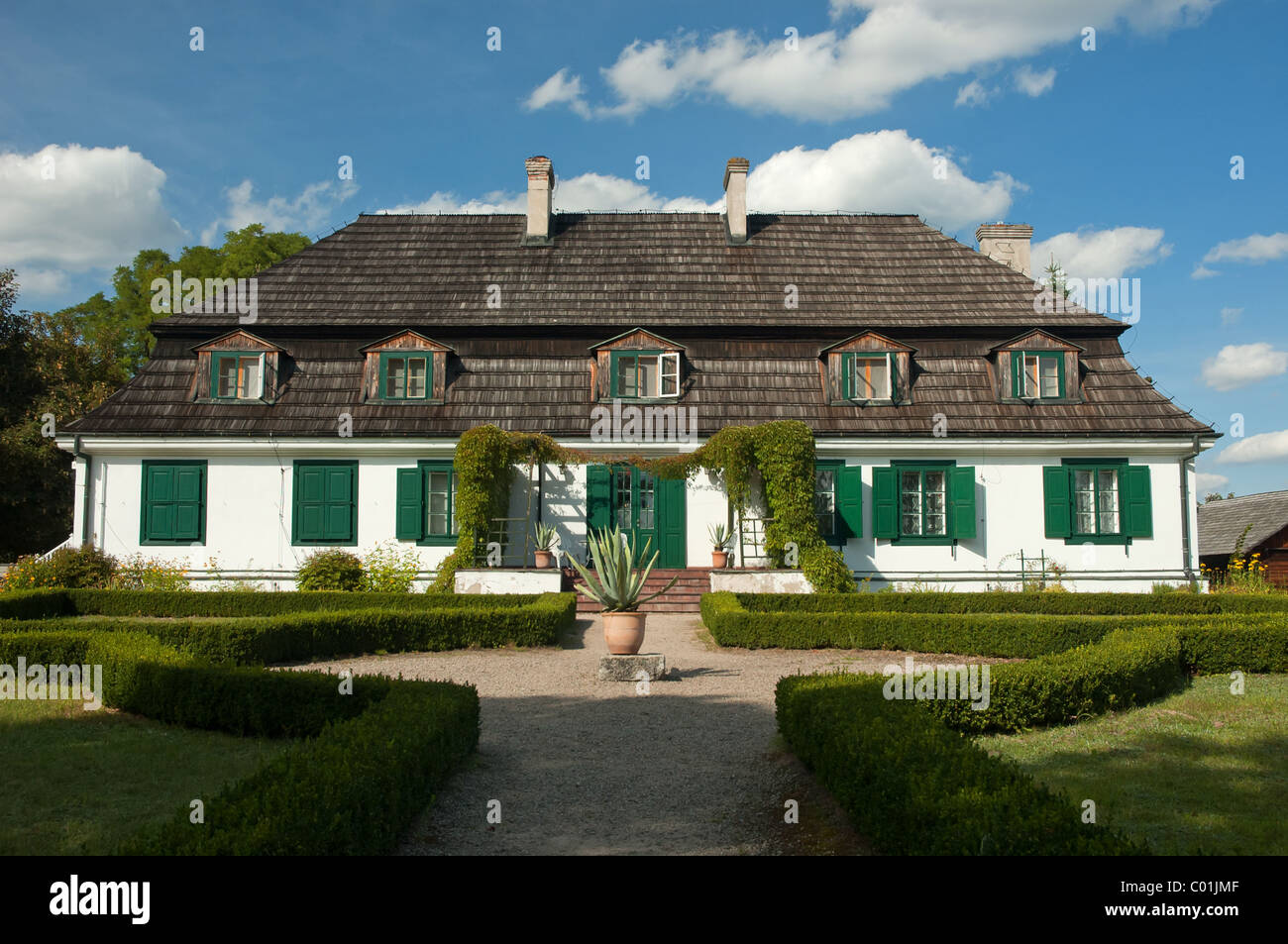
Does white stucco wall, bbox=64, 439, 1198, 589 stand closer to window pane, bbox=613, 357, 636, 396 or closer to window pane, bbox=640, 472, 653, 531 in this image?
window pane, bbox=640, 472, 653, 531

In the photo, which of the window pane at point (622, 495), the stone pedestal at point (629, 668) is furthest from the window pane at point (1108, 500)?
the stone pedestal at point (629, 668)

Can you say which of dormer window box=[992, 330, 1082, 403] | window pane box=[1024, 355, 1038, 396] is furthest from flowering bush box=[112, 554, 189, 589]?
window pane box=[1024, 355, 1038, 396]

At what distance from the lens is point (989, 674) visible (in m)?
8.16

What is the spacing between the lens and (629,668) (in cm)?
1078

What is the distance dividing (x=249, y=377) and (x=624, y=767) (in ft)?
52.1

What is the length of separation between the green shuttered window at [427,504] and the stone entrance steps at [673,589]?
3042mm

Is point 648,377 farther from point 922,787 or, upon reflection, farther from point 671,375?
point 922,787

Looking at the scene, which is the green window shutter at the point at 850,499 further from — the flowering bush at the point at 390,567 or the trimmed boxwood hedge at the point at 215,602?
the flowering bush at the point at 390,567

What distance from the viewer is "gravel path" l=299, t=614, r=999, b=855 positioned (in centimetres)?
566

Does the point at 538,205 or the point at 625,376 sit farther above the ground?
the point at 538,205

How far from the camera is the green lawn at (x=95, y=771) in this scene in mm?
5332

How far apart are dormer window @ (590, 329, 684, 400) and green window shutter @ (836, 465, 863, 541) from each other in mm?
4087

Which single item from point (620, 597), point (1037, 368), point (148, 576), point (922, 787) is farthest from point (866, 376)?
point (922, 787)
